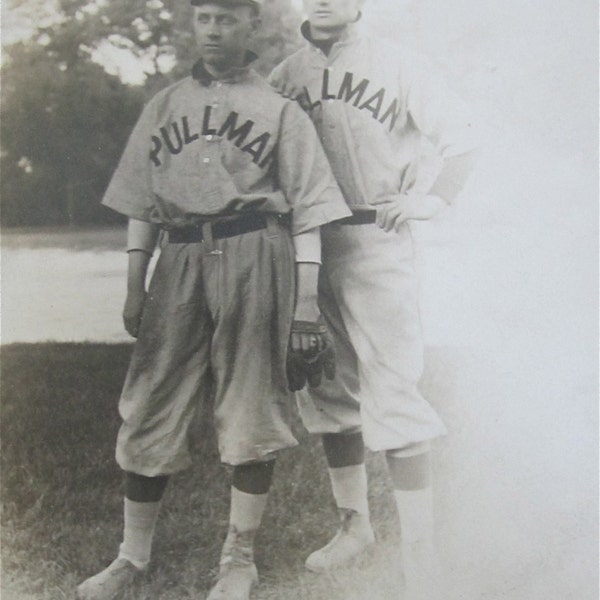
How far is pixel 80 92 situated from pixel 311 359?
4.07 feet

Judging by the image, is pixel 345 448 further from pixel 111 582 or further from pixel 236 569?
pixel 111 582

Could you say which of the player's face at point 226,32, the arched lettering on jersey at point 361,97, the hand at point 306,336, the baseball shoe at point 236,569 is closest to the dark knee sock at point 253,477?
the baseball shoe at point 236,569

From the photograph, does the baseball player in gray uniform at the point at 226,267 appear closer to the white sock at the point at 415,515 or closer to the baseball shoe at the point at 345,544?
the baseball shoe at the point at 345,544

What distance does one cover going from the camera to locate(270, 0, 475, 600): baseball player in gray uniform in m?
2.90

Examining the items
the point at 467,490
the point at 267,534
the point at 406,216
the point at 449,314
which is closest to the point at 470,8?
the point at 406,216

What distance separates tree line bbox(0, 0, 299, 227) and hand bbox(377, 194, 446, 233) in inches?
24.1

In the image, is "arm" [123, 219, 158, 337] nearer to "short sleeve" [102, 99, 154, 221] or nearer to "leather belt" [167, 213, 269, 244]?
"short sleeve" [102, 99, 154, 221]

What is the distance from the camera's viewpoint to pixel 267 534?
Answer: 294 centimetres

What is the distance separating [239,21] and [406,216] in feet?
2.75

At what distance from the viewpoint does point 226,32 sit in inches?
113

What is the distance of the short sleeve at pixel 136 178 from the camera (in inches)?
114

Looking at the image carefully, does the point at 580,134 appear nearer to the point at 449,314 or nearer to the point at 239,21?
the point at 449,314

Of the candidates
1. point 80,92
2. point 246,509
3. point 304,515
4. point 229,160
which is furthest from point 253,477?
point 80,92

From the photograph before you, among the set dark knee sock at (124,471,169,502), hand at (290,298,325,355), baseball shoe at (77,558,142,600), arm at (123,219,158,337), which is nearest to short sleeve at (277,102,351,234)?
hand at (290,298,325,355)
